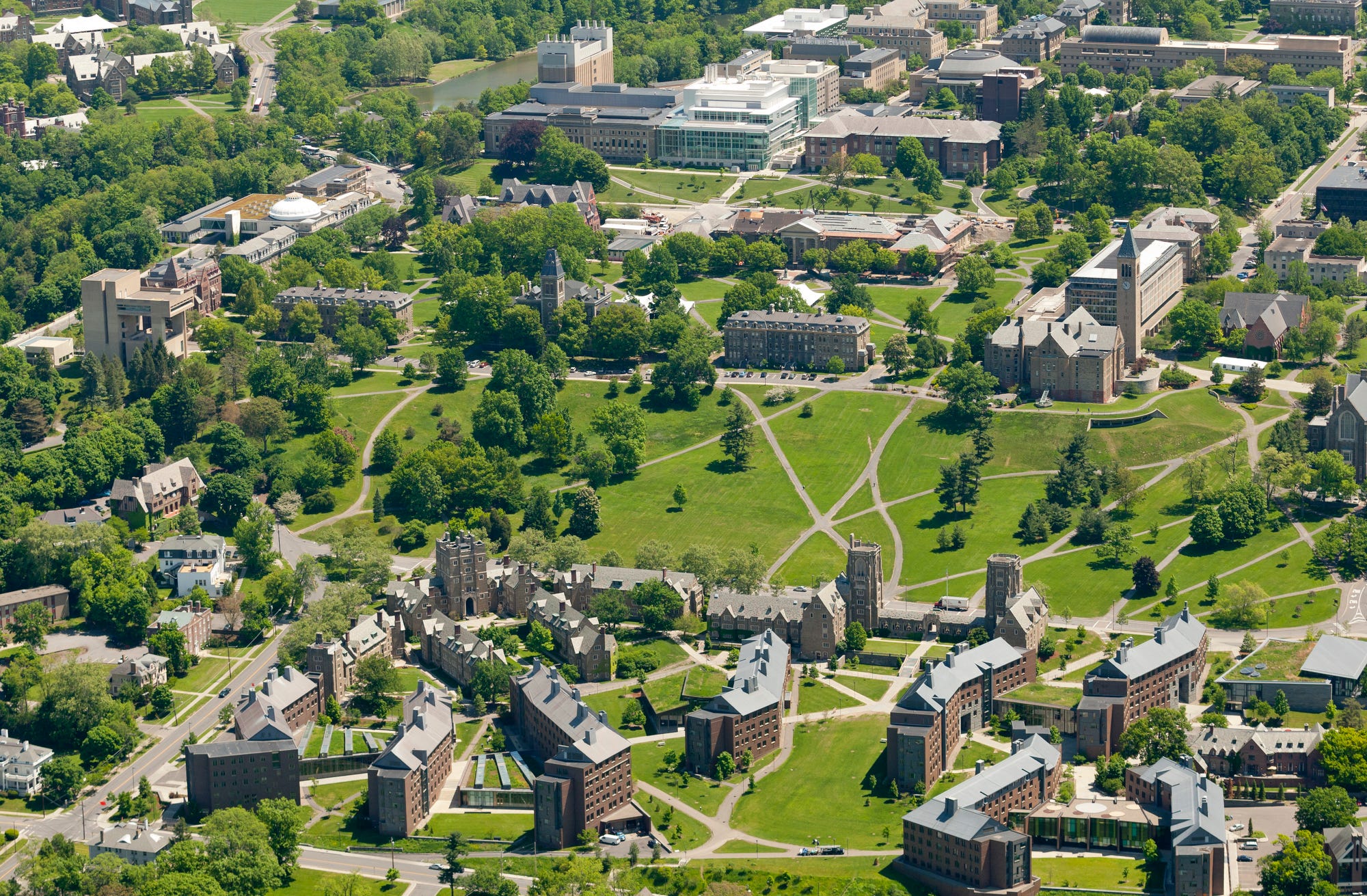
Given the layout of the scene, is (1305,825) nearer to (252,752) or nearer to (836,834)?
(836,834)

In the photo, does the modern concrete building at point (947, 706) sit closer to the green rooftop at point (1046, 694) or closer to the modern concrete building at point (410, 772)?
the green rooftop at point (1046, 694)

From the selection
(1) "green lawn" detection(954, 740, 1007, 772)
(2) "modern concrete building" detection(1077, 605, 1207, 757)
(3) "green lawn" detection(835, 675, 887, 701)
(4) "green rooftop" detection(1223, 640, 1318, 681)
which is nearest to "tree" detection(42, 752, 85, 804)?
(3) "green lawn" detection(835, 675, 887, 701)

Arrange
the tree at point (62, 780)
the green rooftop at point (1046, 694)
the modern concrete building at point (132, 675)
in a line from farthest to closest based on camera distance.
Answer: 1. the modern concrete building at point (132, 675)
2. the green rooftop at point (1046, 694)
3. the tree at point (62, 780)

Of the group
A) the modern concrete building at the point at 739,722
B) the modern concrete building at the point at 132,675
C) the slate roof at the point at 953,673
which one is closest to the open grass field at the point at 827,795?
the modern concrete building at the point at 739,722

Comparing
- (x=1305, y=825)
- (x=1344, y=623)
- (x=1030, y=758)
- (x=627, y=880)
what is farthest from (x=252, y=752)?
(x=1344, y=623)

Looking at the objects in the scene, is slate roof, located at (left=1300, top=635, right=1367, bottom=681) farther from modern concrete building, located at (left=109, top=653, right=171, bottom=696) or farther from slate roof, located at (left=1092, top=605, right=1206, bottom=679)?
modern concrete building, located at (left=109, top=653, right=171, bottom=696)
